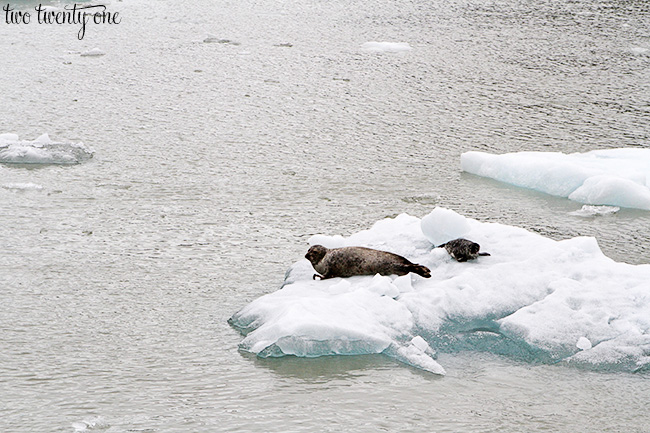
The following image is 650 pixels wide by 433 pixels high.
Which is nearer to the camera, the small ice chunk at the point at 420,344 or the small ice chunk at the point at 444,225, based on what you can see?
the small ice chunk at the point at 420,344

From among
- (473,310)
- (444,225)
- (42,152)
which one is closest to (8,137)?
(42,152)

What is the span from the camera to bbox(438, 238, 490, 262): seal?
189 inches

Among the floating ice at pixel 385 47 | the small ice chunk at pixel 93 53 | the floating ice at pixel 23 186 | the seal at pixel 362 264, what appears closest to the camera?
the seal at pixel 362 264

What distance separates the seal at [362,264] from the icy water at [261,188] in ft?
1.06

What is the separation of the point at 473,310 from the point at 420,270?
1.58ft

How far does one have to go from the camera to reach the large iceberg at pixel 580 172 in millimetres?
6211

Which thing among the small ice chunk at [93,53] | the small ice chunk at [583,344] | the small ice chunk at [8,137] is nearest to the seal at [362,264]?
the small ice chunk at [583,344]

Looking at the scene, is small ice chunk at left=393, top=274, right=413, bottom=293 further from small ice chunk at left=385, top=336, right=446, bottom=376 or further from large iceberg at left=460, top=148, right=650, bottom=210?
large iceberg at left=460, top=148, right=650, bottom=210

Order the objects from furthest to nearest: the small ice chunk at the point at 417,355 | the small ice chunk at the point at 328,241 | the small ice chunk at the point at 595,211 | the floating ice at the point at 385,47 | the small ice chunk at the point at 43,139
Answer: the floating ice at the point at 385,47, the small ice chunk at the point at 43,139, the small ice chunk at the point at 595,211, the small ice chunk at the point at 328,241, the small ice chunk at the point at 417,355

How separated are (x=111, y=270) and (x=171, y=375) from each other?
1.35m

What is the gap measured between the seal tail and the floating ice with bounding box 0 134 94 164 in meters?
3.46

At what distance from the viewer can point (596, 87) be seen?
31.7ft

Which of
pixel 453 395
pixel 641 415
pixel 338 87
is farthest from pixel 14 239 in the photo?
pixel 338 87

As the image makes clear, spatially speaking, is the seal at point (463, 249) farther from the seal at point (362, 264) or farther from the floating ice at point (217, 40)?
the floating ice at point (217, 40)
